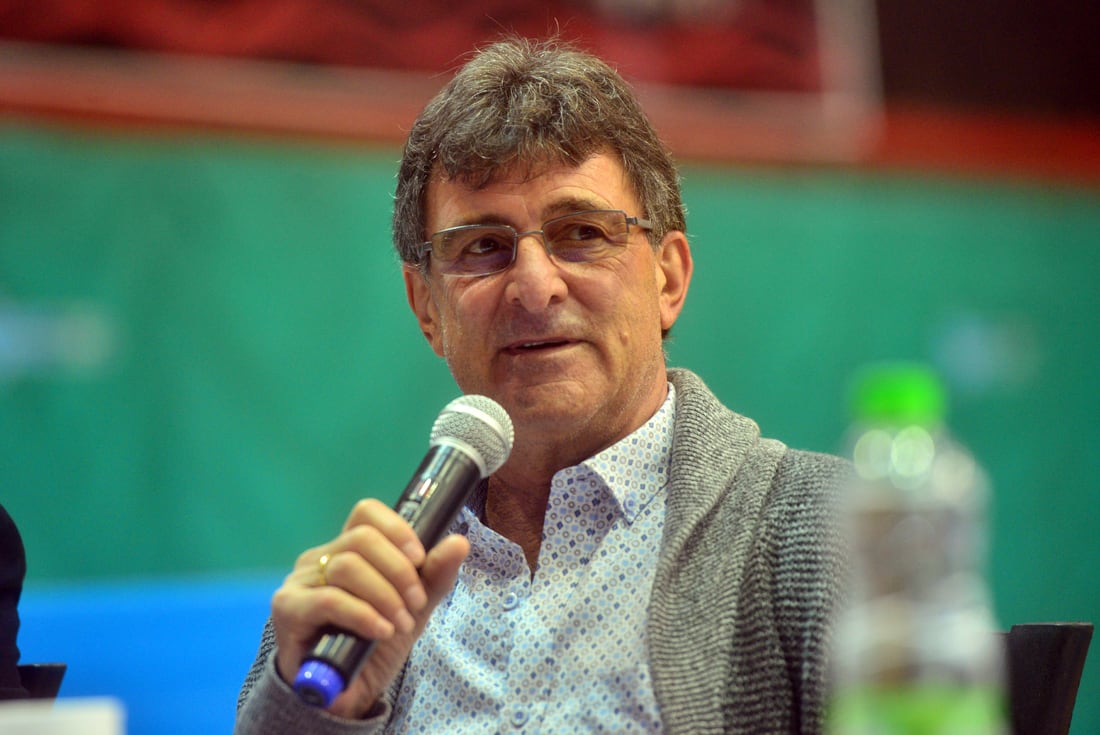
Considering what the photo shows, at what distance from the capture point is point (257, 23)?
3.70 meters

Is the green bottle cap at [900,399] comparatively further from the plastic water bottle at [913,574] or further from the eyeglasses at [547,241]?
the eyeglasses at [547,241]

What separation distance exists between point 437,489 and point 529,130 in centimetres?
70

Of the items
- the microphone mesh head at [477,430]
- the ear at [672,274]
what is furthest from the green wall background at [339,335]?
the microphone mesh head at [477,430]

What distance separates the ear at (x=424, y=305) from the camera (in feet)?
6.18

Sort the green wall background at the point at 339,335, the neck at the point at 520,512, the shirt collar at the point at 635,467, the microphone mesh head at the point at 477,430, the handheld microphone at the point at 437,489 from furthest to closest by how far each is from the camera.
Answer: the green wall background at the point at 339,335 → the neck at the point at 520,512 → the shirt collar at the point at 635,467 → the microphone mesh head at the point at 477,430 → the handheld microphone at the point at 437,489

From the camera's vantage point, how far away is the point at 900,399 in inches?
26.0

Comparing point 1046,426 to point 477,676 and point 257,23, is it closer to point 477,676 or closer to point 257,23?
point 257,23

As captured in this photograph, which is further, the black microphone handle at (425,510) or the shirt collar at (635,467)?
the shirt collar at (635,467)

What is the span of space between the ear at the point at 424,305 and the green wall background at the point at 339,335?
1782 millimetres

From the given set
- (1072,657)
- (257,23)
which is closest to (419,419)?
(257,23)

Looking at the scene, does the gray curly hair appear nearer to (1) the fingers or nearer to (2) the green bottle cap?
(1) the fingers

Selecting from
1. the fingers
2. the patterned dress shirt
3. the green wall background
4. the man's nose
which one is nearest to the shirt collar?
the patterned dress shirt

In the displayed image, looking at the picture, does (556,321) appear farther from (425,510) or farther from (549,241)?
(425,510)

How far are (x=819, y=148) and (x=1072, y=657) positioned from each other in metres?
2.99
